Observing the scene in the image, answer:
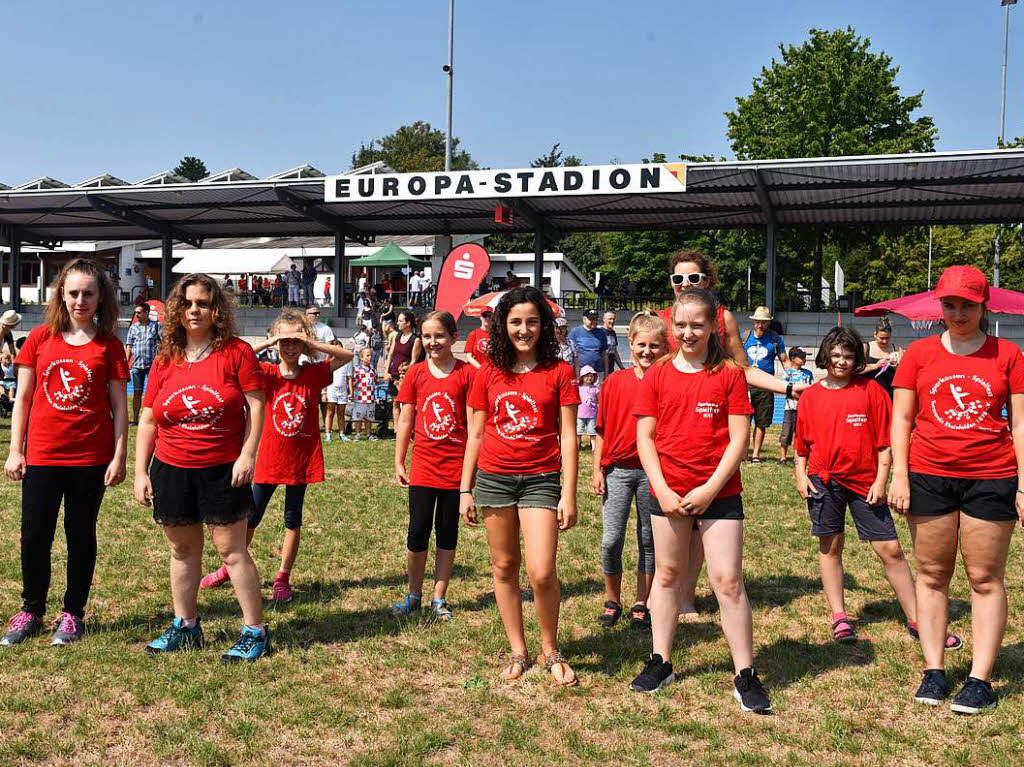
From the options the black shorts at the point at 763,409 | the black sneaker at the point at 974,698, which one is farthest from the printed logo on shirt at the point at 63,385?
the black shorts at the point at 763,409

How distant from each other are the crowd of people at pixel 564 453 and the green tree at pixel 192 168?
12707 cm

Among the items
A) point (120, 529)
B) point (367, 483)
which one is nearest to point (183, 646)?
point (120, 529)

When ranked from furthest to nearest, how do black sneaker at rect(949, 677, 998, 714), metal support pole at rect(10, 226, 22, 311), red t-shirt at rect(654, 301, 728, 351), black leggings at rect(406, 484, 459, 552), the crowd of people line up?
metal support pole at rect(10, 226, 22, 311) < black leggings at rect(406, 484, 459, 552) < red t-shirt at rect(654, 301, 728, 351) < the crowd of people < black sneaker at rect(949, 677, 998, 714)

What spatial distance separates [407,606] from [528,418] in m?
1.80

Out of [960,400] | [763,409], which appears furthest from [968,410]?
[763,409]

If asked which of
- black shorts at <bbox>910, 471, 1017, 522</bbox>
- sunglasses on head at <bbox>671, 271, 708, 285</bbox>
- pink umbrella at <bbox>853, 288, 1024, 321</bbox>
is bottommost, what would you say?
black shorts at <bbox>910, 471, 1017, 522</bbox>

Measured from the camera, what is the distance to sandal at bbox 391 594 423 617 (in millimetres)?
5723

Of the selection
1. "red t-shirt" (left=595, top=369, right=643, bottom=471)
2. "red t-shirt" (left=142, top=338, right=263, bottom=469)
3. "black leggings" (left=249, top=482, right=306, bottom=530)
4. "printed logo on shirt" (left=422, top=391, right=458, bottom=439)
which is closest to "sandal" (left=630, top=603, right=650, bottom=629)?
"red t-shirt" (left=595, top=369, right=643, bottom=471)

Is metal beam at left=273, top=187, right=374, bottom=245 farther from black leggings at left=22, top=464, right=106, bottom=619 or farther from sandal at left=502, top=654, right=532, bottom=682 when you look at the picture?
sandal at left=502, top=654, right=532, bottom=682

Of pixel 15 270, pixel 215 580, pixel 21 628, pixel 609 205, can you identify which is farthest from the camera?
pixel 15 270

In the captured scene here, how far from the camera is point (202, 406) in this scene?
15.4 feet

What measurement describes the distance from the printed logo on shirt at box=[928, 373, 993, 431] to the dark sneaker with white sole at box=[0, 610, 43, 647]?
4.78 metres

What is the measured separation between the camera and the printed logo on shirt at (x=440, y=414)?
5.59 metres

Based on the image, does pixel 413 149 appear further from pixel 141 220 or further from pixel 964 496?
pixel 964 496
